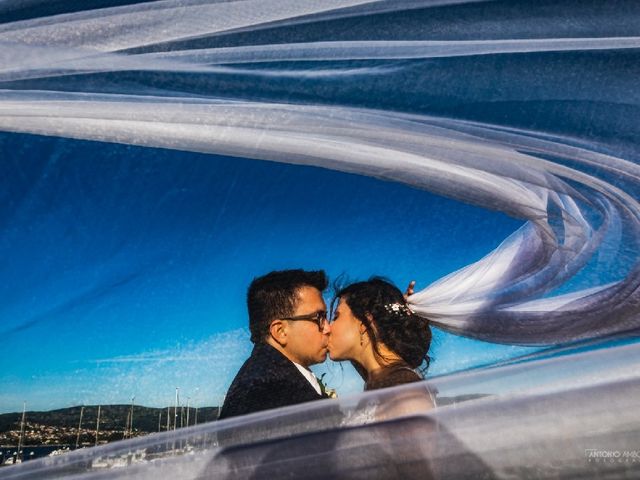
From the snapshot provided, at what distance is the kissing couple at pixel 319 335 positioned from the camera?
105 inches

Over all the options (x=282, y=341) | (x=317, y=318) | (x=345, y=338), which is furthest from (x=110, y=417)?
(x=345, y=338)

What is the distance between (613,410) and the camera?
1703 millimetres

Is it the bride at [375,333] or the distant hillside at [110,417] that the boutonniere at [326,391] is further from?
the distant hillside at [110,417]

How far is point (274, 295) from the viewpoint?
10.2 feet

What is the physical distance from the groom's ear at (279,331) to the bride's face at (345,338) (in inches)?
14.6

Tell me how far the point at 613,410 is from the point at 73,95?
1.78 metres

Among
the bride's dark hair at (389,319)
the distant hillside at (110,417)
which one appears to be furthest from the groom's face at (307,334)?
the distant hillside at (110,417)

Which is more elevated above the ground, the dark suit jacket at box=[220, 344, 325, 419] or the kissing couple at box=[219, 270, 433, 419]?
the kissing couple at box=[219, 270, 433, 419]

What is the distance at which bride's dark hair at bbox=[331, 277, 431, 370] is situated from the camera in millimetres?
3295

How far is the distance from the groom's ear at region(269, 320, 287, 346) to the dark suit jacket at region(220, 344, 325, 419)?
103 millimetres

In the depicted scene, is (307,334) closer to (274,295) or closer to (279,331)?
(279,331)

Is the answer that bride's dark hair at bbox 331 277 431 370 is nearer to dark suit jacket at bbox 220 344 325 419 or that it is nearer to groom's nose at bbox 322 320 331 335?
groom's nose at bbox 322 320 331 335

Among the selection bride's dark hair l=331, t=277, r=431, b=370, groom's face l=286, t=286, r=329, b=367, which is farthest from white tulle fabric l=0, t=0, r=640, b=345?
groom's face l=286, t=286, r=329, b=367

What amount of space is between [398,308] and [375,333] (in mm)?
210
